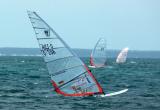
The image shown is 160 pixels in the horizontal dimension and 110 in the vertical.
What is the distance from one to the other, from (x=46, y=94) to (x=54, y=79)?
1341 cm

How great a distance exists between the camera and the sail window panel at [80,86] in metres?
32.8

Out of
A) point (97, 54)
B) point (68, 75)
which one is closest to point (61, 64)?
point (68, 75)

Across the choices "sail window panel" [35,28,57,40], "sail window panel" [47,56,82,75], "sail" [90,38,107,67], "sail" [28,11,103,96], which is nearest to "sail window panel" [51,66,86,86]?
"sail" [28,11,103,96]

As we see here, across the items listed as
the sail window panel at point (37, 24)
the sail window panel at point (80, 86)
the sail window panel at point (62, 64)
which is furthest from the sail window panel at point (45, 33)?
the sail window panel at point (80, 86)

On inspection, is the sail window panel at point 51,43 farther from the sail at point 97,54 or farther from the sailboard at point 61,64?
the sail at point 97,54

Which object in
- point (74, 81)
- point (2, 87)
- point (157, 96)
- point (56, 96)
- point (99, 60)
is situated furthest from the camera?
point (99, 60)

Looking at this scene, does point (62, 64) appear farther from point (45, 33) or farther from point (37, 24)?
point (37, 24)

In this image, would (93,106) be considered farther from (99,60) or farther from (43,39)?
(99,60)

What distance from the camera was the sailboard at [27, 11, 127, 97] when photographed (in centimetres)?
3048

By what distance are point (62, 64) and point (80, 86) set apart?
2.30 meters

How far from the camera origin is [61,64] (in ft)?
104

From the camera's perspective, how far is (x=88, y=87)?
33.4 metres

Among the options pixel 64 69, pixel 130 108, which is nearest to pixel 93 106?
pixel 130 108

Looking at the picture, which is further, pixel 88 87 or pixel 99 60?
pixel 99 60
